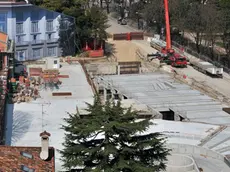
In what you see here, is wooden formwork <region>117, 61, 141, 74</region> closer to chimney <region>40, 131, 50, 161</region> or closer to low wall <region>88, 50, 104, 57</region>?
low wall <region>88, 50, 104, 57</region>

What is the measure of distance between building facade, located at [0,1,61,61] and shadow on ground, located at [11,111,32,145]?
2228cm

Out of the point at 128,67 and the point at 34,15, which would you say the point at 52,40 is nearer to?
the point at 34,15

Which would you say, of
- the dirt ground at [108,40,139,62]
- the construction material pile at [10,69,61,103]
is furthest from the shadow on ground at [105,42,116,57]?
the construction material pile at [10,69,61,103]

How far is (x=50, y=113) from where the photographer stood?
42906 millimetres

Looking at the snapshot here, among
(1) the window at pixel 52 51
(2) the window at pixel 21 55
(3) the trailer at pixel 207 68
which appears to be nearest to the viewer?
(3) the trailer at pixel 207 68

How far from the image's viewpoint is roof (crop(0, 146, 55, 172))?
23891 mm

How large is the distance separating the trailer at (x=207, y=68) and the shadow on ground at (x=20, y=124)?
2424 centimetres

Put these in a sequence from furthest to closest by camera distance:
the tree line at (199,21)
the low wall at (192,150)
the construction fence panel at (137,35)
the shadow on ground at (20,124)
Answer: the construction fence panel at (137,35) → the tree line at (199,21) → the shadow on ground at (20,124) → the low wall at (192,150)

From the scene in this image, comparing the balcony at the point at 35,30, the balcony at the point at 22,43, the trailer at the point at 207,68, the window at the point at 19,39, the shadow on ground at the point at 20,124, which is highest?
the balcony at the point at 35,30

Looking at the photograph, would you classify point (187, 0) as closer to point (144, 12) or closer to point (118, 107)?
point (144, 12)

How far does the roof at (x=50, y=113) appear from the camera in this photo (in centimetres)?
3650

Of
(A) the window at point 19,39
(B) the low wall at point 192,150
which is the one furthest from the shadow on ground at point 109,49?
(B) the low wall at point 192,150

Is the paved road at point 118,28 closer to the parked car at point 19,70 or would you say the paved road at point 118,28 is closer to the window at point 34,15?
the window at point 34,15

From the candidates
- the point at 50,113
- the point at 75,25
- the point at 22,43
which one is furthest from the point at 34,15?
the point at 50,113
